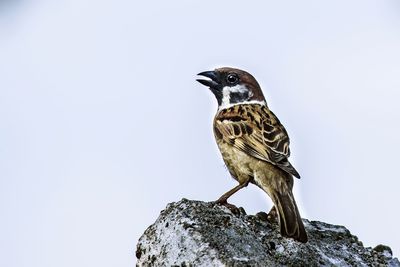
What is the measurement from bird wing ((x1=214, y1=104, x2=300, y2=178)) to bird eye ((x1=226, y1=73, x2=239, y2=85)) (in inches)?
13.5

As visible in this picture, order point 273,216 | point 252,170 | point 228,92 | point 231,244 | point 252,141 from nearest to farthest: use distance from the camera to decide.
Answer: point 231,244 < point 273,216 < point 252,170 < point 252,141 < point 228,92

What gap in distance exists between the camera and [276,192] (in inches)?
284

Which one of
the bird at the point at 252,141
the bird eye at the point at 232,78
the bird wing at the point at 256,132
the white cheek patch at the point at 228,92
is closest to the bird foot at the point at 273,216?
the bird at the point at 252,141

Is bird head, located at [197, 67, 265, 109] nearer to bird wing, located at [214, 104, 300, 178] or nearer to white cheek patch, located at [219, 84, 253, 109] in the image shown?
white cheek patch, located at [219, 84, 253, 109]

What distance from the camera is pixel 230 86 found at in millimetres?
9141

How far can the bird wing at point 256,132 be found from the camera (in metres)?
7.60

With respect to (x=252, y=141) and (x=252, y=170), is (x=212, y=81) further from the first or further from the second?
(x=252, y=170)

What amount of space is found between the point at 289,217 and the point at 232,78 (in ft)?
10.4

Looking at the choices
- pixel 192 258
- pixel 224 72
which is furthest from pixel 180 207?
pixel 224 72

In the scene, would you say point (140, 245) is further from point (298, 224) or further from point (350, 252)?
point (350, 252)

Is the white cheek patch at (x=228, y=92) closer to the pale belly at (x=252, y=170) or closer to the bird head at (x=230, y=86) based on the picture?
the bird head at (x=230, y=86)

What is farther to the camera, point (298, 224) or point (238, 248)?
point (298, 224)

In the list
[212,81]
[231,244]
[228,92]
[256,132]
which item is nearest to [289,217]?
[231,244]

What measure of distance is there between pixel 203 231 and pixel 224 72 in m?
3.93
